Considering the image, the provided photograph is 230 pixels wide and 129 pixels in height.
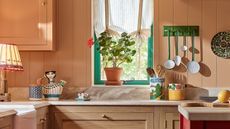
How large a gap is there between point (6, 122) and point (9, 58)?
1068 millimetres

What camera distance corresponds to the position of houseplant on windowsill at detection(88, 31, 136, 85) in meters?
3.79

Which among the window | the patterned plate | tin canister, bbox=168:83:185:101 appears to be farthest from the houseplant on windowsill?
the patterned plate

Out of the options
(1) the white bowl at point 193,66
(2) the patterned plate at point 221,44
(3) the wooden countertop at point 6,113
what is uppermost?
(2) the patterned plate at point 221,44

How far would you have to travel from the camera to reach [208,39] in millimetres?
3779

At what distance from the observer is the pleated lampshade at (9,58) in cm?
339

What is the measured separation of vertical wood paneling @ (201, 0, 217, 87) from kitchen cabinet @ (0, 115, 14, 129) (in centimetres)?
186

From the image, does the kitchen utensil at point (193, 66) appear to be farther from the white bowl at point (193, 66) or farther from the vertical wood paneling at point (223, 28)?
the vertical wood paneling at point (223, 28)

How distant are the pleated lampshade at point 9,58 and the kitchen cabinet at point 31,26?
19cm

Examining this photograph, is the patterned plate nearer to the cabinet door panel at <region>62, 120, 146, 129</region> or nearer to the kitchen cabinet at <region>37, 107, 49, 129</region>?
the cabinet door panel at <region>62, 120, 146, 129</region>

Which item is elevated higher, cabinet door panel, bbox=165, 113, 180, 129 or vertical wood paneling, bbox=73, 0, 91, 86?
vertical wood paneling, bbox=73, 0, 91, 86

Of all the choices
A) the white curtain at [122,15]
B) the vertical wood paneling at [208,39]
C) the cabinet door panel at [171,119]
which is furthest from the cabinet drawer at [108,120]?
the white curtain at [122,15]

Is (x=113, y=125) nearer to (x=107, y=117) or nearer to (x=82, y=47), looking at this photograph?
(x=107, y=117)

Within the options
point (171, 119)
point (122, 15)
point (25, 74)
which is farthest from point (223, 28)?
point (25, 74)

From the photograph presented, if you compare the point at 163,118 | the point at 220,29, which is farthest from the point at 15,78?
the point at 220,29
